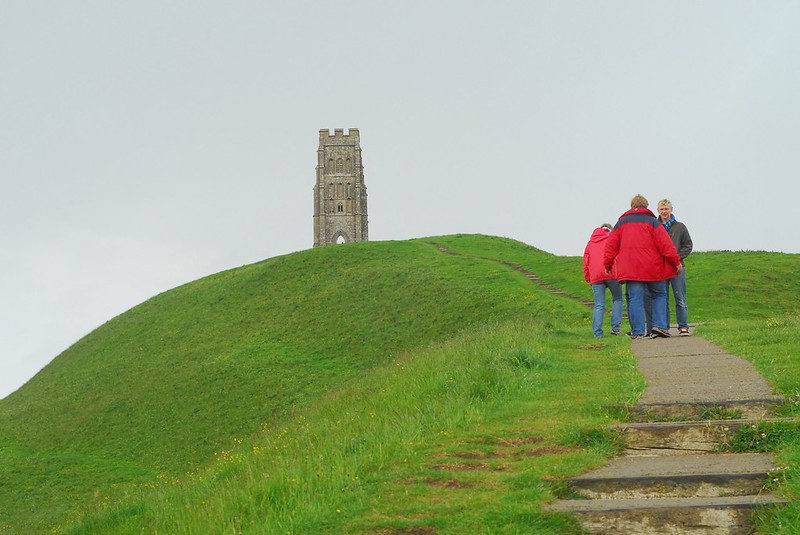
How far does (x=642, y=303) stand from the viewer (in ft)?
62.1

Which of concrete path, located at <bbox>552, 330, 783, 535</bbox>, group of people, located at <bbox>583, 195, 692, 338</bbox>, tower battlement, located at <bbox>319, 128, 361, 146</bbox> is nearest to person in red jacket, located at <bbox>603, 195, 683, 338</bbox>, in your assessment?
group of people, located at <bbox>583, 195, 692, 338</bbox>

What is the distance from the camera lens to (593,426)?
9.39m

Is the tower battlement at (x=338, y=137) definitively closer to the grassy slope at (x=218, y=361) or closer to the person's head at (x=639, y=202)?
the grassy slope at (x=218, y=361)

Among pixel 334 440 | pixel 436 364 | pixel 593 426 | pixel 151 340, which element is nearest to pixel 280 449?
pixel 334 440

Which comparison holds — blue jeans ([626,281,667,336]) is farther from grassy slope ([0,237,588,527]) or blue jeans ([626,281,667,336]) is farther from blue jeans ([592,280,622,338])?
grassy slope ([0,237,588,527])

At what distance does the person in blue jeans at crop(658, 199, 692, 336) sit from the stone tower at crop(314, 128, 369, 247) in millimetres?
84112

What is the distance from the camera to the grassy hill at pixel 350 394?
326 inches

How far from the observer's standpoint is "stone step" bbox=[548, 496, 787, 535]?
679 centimetres

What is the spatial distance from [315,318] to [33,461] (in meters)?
16.0

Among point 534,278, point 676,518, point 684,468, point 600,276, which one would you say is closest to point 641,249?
point 600,276

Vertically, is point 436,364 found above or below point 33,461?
above

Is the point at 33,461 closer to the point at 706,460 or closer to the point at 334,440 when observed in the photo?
the point at 334,440

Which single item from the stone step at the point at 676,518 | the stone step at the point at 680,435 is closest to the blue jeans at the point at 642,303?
the stone step at the point at 680,435

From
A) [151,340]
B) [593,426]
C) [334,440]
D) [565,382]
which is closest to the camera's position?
[593,426]
